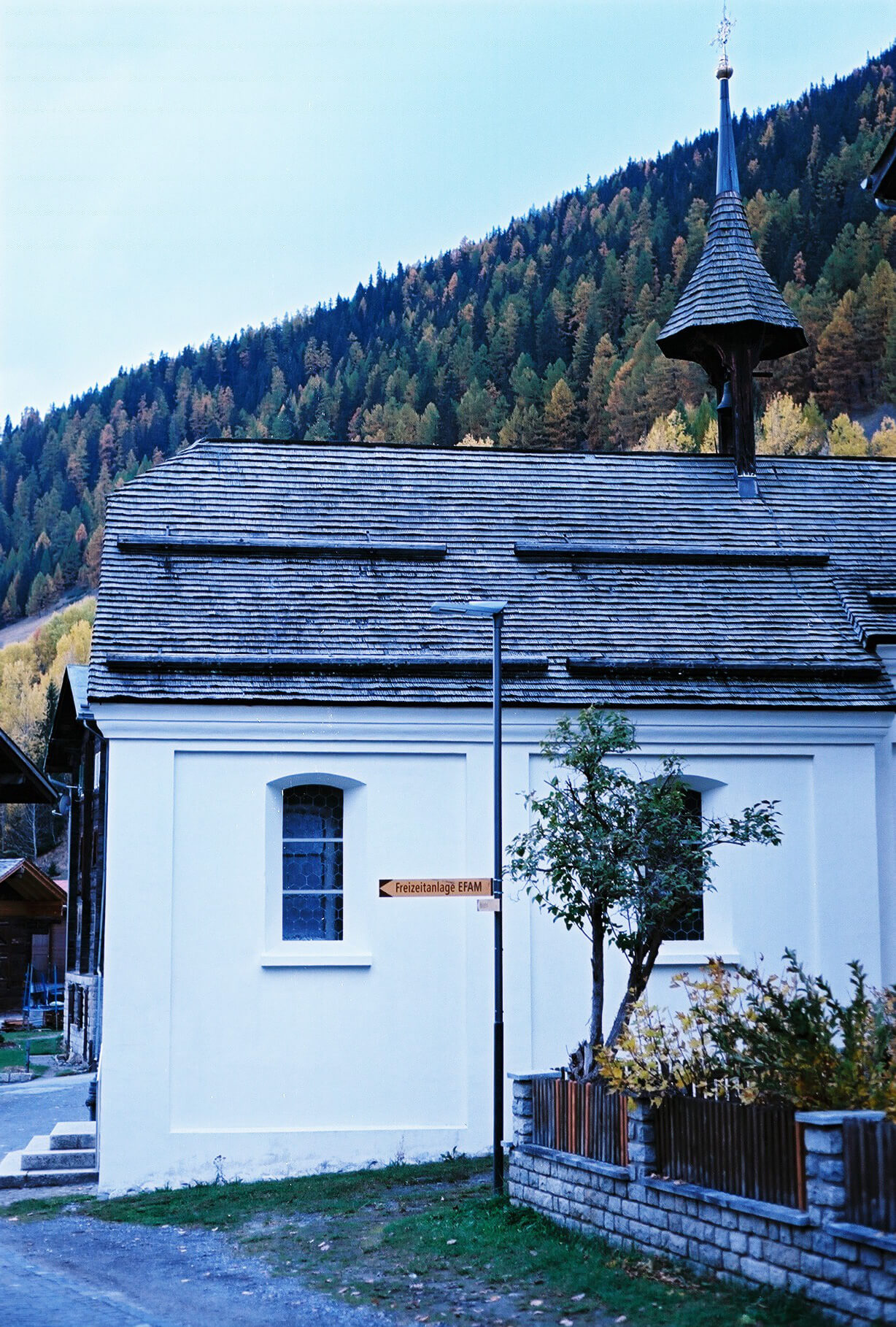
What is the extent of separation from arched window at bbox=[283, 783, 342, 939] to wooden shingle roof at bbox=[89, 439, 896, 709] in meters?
1.40

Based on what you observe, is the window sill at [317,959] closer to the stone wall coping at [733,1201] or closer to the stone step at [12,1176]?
the stone step at [12,1176]

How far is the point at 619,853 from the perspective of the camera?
1338cm

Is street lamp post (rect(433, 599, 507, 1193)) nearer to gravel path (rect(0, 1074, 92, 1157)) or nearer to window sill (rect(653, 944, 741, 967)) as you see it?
window sill (rect(653, 944, 741, 967))

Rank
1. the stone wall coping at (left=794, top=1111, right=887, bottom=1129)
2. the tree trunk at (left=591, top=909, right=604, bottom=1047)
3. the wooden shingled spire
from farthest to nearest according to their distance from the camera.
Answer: the wooden shingled spire, the tree trunk at (left=591, top=909, right=604, bottom=1047), the stone wall coping at (left=794, top=1111, right=887, bottom=1129)

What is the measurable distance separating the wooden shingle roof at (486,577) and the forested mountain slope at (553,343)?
200 feet

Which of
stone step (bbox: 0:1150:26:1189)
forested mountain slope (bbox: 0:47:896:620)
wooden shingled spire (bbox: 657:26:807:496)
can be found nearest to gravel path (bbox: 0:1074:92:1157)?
stone step (bbox: 0:1150:26:1189)

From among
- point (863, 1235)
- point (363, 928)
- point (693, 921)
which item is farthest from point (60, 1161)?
point (863, 1235)

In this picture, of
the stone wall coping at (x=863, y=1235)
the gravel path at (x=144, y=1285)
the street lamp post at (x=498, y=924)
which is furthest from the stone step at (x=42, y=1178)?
the stone wall coping at (x=863, y=1235)

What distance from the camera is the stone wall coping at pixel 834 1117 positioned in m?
8.54

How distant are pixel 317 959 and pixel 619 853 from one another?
477 cm

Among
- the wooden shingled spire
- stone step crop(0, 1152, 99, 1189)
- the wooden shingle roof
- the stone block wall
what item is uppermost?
the wooden shingled spire

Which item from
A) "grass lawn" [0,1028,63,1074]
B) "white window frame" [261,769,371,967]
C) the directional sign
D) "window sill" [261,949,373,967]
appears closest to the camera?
the directional sign

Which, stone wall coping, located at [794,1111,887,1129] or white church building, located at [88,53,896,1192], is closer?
stone wall coping, located at [794,1111,887,1129]

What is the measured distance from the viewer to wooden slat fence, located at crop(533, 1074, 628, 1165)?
37.1 ft
